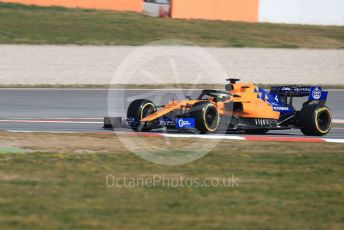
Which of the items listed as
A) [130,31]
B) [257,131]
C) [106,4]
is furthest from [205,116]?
[106,4]

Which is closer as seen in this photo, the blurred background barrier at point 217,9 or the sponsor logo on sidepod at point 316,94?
the sponsor logo on sidepod at point 316,94

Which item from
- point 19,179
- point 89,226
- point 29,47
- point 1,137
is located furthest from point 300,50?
point 89,226

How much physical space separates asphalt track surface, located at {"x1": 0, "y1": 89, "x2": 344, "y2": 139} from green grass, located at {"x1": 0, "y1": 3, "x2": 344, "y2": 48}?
195 inches

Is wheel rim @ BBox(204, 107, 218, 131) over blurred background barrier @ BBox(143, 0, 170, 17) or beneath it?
beneath

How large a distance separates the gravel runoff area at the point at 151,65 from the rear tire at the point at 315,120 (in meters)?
11.0

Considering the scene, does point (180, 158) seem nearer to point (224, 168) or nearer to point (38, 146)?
point (224, 168)

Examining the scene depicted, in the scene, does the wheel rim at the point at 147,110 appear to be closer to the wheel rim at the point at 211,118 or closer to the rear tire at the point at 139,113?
the rear tire at the point at 139,113

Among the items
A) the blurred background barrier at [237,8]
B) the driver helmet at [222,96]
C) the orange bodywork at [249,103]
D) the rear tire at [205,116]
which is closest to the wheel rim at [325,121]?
the orange bodywork at [249,103]

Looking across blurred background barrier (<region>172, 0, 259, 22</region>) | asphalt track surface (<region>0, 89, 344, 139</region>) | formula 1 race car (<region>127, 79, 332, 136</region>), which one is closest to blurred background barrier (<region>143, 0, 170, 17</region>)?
blurred background barrier (<region>172, 0, 259, 22</region>)

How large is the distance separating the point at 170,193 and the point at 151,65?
59.1 feet

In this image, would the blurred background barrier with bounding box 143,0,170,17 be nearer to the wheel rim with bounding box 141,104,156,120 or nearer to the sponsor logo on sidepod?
the sponsor logo on sidepod

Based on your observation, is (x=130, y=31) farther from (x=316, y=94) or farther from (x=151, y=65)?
(x=316, y=94)

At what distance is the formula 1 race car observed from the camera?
14609 mm

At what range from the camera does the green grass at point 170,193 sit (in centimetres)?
783
